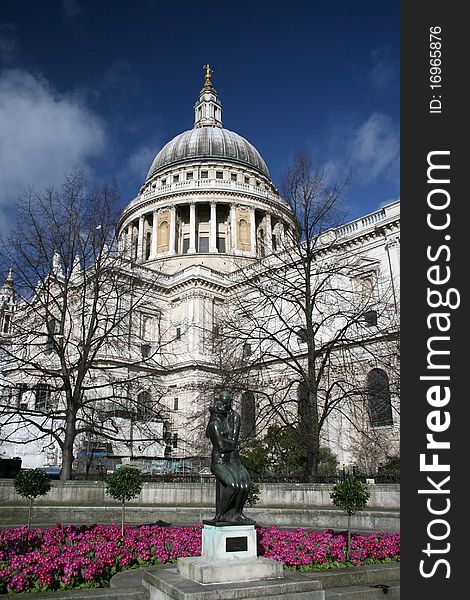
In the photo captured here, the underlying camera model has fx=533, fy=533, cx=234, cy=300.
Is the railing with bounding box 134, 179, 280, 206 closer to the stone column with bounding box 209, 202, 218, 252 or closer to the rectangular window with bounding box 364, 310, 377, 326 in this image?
the stone column with bounding box 209, 202, 218, 252

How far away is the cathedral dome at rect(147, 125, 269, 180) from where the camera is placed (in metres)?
70.6

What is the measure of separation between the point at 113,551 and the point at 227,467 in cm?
280

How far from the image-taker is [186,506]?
58.7 feet

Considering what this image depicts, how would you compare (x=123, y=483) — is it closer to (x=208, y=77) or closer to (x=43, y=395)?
(x=43, y=395)

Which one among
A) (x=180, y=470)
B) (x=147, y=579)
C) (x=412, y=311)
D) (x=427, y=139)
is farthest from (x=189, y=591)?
(x=180, y=470)

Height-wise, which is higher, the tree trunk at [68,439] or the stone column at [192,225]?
the stone column at [192,225]

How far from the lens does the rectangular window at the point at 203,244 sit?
62166 millimetres

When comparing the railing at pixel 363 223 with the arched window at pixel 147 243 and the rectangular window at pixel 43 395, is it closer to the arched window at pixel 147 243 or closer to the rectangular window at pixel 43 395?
the rectangular window at pixel 43 395

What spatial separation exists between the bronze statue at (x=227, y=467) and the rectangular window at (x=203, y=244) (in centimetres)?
5428

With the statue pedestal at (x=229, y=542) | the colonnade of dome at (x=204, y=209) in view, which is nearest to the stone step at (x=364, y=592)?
the statue pedestal at (x=229, y=542)

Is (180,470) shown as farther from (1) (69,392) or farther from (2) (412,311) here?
(2) (412,311)

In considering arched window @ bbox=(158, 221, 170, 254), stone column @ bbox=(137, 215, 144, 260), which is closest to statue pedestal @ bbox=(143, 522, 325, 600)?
stone column @ bbox=(137, 215, 144, 260)

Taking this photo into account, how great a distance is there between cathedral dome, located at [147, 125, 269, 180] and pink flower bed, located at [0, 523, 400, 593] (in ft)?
207

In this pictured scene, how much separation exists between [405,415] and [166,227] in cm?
5873
